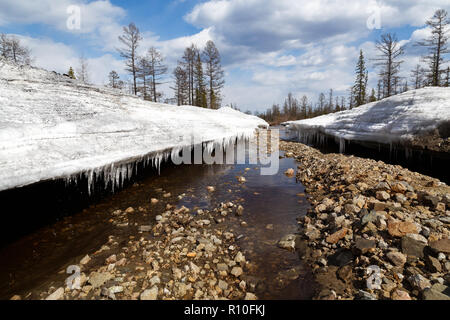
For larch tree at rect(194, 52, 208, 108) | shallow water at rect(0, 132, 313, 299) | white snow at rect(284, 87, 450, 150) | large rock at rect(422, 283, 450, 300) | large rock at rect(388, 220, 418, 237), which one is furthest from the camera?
larch tree at rect(194, 52, 208, 108)

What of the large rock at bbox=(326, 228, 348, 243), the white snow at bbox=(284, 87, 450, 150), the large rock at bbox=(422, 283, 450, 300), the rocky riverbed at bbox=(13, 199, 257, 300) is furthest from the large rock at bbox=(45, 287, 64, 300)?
the white snow at bbox=(284, 87, 450, 150)

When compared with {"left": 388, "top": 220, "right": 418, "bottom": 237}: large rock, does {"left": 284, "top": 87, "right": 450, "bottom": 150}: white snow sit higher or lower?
higher

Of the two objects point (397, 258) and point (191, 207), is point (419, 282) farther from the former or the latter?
point (191, 207)

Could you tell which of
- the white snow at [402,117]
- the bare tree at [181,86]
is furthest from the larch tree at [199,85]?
the white snow at [402,117]

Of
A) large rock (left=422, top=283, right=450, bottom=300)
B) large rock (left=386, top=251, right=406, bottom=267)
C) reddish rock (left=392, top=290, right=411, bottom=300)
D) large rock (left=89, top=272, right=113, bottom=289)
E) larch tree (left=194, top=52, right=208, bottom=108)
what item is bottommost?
large rock (left=89, top=272, right=113, bottom=289)

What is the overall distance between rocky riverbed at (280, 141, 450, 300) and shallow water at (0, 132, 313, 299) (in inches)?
10.8

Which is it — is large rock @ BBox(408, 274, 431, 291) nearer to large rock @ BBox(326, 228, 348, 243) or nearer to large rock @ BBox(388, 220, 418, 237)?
large rock @ BBox(388, 220, 418, 237)

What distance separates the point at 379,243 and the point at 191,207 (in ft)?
9.88

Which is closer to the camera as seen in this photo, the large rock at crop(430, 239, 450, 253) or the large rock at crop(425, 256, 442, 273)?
the large rock at crop(425, 256, 442, 273)

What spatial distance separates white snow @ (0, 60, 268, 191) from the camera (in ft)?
8.45
